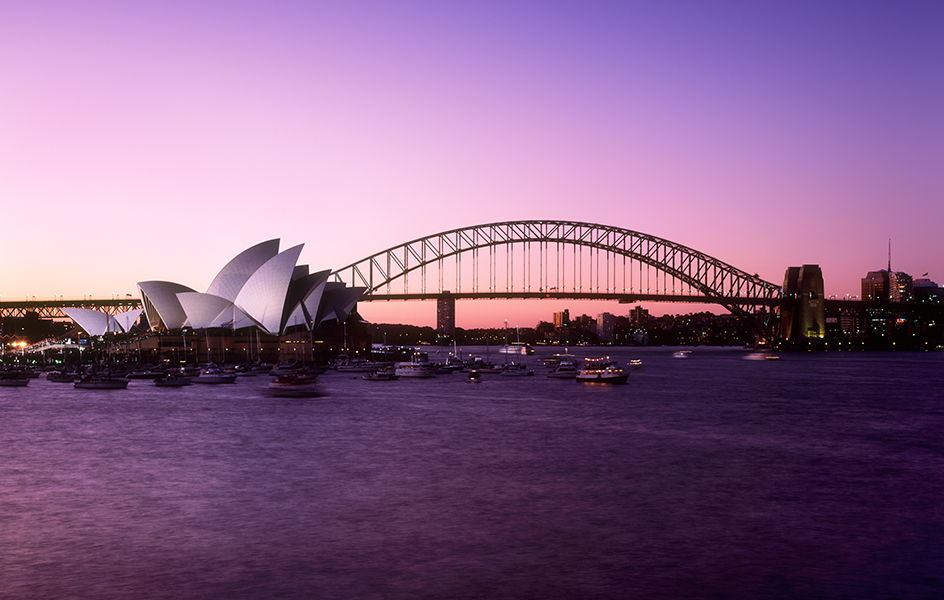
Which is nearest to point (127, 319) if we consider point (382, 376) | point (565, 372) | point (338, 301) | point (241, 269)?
point (338, 301)

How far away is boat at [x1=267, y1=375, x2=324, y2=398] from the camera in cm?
6200

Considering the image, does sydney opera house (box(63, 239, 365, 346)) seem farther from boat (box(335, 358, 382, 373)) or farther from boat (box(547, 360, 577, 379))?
boat (box(547, 360, 577, 379))

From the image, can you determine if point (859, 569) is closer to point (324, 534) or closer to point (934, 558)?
point (934, 558)

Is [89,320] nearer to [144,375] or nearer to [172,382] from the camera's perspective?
[144,375]

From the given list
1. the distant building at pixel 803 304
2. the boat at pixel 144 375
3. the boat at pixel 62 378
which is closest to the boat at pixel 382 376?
the boat at pixel 144 375

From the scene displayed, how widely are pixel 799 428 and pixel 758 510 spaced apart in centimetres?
2257

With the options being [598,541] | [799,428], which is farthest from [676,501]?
[799,428]

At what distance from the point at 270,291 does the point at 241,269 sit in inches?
303

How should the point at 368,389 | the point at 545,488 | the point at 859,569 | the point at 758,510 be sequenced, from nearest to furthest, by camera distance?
1. the point at 859,569
2. the point at 758,510
3. the point at 545,488
4. the point at 368,389

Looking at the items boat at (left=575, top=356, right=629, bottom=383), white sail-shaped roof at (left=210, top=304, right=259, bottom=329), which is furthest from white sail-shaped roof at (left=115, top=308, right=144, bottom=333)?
boat at (left=575, top=356, right=629, bottom=383)

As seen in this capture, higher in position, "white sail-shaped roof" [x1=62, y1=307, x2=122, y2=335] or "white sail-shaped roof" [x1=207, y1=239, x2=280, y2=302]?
"white sail-shaped roof" [x1=207, y1=239, x2=280, y2=302]

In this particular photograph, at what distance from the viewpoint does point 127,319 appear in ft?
542

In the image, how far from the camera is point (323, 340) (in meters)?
119

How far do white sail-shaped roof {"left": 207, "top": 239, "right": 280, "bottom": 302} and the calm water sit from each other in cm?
6338
